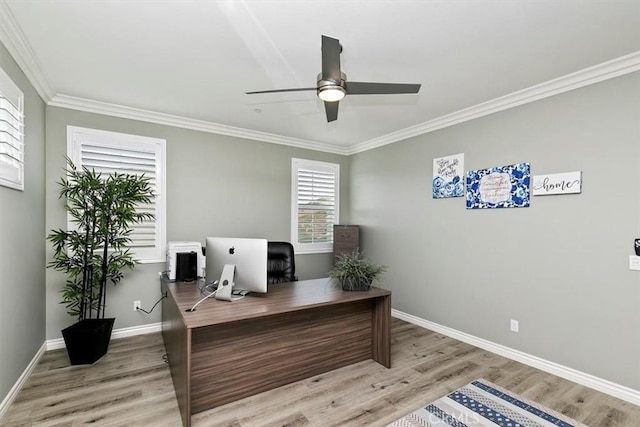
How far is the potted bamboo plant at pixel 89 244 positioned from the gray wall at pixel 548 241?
136 inches

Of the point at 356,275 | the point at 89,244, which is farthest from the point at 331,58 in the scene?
the point at 89,244

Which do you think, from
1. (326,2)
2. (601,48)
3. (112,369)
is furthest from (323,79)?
(112,369)

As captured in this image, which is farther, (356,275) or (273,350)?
(356,275)

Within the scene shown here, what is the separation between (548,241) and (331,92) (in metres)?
2.44

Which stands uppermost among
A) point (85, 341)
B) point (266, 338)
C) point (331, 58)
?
point (331, 58)

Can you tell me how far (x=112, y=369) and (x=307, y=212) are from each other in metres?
3.12

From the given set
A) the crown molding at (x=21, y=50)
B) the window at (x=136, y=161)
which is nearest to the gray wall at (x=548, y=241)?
the window at (x=136, y=161)

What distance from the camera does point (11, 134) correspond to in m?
2.23

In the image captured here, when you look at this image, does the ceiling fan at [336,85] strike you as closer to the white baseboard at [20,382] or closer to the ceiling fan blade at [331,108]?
the ceiling fan blade at [331,108]

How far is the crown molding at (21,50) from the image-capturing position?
1976 mm

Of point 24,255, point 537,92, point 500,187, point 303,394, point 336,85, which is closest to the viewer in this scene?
point 336,85

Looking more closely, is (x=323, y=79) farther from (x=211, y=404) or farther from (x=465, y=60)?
(x=211, y=404)

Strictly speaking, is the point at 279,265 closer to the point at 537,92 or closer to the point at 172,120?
the point at 172,120

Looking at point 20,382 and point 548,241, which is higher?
point 548,241
